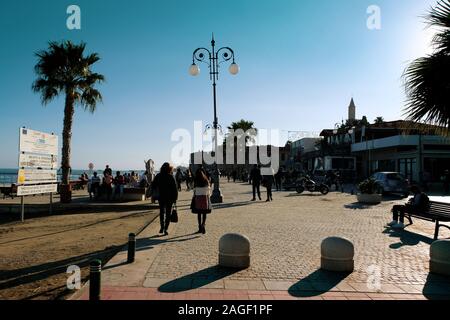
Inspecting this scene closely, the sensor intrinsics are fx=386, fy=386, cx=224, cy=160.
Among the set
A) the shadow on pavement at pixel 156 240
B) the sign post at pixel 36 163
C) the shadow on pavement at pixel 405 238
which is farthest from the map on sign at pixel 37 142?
the shadow on pavement at pixel 405 238

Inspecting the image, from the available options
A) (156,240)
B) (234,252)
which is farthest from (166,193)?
(234,252)

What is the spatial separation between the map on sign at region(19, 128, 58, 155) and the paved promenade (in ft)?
20.7

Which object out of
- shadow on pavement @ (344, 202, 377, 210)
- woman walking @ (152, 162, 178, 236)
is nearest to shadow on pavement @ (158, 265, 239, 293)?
woman walking @ (152, 162, 178, 236)

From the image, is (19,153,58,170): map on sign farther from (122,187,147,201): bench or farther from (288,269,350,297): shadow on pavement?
(288,269,350,297): shadow on pavement

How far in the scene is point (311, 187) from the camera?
26.4 meters

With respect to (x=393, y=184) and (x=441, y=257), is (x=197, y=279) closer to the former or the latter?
(x=441, y=257)

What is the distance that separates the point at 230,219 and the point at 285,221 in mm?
1783

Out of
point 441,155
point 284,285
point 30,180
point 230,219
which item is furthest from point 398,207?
point 441,155

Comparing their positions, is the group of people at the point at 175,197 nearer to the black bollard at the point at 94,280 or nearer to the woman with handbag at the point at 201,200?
the woman with handbag at the point at 201,200

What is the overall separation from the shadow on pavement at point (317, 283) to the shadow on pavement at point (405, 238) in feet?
9.67

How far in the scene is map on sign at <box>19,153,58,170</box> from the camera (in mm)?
13966

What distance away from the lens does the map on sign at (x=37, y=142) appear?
545 inches

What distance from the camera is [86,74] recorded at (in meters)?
21.2
